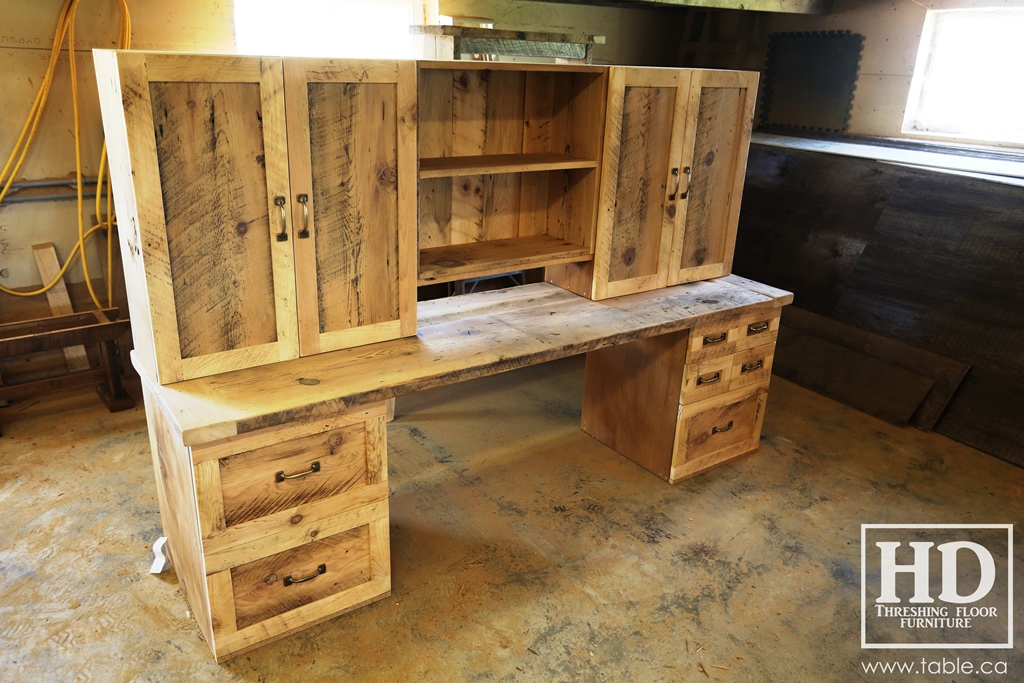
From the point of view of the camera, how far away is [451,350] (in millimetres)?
2287

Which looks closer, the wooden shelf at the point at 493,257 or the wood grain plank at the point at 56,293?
Answer: the wooden shelf at the point at 493,257

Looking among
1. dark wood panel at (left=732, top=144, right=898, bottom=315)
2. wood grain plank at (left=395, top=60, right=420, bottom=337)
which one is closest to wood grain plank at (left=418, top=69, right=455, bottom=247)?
wood grain plank at (left=395, top=60, right=420, bottom=337)

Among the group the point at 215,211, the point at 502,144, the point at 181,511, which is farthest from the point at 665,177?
the point at 181,511

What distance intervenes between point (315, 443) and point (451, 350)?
1.69 feet

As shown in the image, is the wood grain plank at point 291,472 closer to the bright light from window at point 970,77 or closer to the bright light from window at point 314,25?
the bright light from window at point 314,25

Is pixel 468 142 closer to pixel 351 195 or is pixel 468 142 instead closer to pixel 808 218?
pixel 351 195

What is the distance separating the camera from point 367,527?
7.18 feet

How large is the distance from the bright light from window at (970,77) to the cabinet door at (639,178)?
2.36 m

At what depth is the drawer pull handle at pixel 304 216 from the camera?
1.99 metres

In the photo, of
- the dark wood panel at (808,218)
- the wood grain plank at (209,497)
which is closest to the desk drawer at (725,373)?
the dark wood panel at (808,218)

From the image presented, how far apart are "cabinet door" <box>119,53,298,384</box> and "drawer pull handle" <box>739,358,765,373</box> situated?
72.2 inches

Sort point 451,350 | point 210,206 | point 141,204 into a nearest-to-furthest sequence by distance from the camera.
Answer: point 141,204, point 210,206, point 451,350

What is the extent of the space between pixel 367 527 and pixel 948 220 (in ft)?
10.2

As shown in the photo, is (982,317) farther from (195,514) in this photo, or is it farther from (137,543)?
Answer: (137,543)
